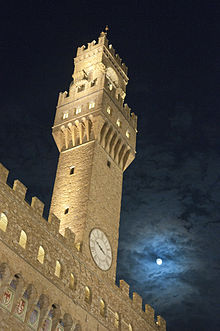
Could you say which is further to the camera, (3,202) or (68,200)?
(68,200)

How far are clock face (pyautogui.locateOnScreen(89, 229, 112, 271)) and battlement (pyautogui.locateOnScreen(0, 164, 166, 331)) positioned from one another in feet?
3.49

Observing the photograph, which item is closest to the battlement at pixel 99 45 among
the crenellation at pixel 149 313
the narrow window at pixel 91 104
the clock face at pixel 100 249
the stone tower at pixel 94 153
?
the stone tower at pixel 94 153

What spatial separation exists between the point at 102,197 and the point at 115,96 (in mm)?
8561

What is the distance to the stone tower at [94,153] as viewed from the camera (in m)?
28.2

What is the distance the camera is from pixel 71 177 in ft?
99.8

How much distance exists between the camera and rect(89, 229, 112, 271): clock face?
89.6ft

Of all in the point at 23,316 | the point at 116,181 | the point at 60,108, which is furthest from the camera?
the point at 60,108

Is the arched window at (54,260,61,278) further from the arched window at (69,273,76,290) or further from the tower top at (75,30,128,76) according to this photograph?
the tower top at (75,30,128,76)

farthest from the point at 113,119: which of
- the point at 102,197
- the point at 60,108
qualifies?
the point at 102,197

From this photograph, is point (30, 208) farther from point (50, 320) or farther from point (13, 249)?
point (50, 320)

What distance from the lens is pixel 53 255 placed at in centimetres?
2359

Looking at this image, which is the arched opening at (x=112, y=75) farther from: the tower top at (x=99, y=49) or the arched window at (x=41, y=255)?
the arched window at (x=41, y=255)

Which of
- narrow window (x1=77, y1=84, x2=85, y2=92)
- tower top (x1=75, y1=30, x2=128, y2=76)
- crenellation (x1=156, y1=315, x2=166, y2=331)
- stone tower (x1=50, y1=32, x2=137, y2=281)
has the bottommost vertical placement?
crenellation (x1=156, y1=315, x2=166, y2=331)

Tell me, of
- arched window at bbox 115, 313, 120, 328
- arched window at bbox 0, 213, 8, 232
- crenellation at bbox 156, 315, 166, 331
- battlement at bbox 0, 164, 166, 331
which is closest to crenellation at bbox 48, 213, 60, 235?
battlement at bbox 0, 164, 166, 331
